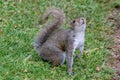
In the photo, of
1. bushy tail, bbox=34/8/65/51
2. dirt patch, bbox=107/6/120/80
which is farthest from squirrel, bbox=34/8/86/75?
dirt patch, bbox=107/6/120/80

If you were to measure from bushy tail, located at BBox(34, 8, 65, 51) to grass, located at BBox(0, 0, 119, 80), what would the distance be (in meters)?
0.30

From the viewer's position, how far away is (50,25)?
7.24m

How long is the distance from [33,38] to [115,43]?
176 centimetres

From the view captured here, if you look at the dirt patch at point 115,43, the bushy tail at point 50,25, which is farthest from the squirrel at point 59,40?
the dirt patch at point 115,43

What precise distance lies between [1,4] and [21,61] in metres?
3.17

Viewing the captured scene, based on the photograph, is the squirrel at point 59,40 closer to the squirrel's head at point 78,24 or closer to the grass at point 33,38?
the squirrel's head at point 78,24

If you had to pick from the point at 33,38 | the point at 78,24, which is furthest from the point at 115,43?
the point at 78,24

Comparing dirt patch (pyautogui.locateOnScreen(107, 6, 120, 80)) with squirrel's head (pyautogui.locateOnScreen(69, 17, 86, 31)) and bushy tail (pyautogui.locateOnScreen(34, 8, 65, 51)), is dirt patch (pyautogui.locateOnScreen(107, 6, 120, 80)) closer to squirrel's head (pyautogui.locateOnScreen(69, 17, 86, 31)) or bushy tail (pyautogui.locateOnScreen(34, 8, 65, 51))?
squirrel's head (pyautogui.locateOnScreen(69, 17, 86, 31))

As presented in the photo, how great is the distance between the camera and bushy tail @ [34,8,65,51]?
23.5 ft

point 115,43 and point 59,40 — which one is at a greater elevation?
point 59,40

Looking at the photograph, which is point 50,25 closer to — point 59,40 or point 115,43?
point 59,40

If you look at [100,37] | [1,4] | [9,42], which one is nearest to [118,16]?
[100,37]

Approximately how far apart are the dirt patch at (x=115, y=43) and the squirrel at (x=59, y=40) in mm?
805

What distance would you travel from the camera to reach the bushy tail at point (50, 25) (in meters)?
7.17
